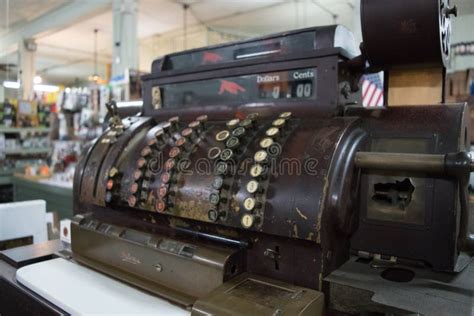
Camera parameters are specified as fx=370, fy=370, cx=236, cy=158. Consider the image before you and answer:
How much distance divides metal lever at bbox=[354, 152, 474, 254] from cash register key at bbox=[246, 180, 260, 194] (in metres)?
0.29

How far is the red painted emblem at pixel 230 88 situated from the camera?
4.76ft

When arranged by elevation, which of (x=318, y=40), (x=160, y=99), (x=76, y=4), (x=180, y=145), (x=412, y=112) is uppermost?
(x=76, y=4)

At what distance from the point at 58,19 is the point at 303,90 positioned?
6.21m

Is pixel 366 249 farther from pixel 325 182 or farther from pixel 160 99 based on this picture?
pixel 160 99

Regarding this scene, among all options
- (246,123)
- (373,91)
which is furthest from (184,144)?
(373,91)

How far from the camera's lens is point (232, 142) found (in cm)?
122

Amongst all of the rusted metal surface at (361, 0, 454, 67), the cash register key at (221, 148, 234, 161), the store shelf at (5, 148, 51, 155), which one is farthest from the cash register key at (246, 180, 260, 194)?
the store shelf at (5, 148, 51, 155)

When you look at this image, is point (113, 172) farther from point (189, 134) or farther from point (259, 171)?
point (259, 171)

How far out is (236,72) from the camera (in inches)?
56.8

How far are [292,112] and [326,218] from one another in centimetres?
47

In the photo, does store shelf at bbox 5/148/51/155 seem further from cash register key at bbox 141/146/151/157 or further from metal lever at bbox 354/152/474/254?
metal lever at bbox 354/152/474/254

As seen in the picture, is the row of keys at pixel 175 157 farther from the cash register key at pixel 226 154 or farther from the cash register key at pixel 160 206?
the cash register key at pixel 226 154

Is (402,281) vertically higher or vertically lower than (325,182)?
lower

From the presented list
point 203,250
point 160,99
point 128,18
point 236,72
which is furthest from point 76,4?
point 203,250
